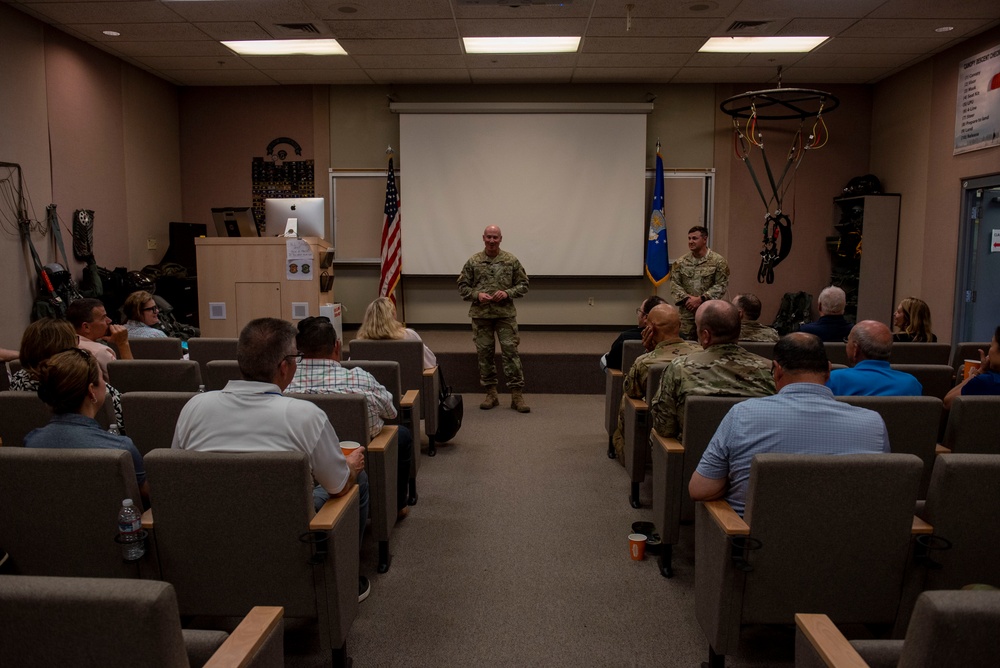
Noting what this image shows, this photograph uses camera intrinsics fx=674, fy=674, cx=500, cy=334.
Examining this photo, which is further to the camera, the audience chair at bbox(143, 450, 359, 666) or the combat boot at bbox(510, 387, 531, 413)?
the combat boot at bbox(510, 387, 531, 413)

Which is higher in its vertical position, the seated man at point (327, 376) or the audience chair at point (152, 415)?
the seated man at point (327, 376)

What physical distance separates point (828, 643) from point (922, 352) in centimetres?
325

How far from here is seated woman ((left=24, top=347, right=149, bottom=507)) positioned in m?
1.98

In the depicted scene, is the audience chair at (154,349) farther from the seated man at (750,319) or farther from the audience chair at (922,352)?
the audience chair at (922,352)

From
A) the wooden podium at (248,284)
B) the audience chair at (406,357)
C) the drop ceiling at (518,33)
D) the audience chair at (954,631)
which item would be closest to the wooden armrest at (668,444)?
the audience chair at (954,631)

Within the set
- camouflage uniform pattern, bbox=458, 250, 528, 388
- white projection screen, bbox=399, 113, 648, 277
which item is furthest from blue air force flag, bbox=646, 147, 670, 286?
camouflage uniform pattern, bbox=458, 250, 528, 388

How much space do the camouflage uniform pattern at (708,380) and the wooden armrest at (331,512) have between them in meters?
1.36

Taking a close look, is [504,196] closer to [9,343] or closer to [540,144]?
[540,144]

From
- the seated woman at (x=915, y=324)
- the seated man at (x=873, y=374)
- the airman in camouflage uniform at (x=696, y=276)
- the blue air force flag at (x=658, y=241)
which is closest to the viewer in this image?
the seated man at (x=873, y=374)

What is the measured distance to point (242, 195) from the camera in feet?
27.2

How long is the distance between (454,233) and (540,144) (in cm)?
146

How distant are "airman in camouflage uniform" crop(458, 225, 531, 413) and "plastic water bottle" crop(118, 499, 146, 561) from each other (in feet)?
13.6

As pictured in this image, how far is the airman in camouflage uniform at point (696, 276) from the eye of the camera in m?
5.74

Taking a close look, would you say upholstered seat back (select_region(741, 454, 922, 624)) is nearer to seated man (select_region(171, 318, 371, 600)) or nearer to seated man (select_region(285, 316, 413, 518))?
seated man (select_region(171, 318, 371, 600))
